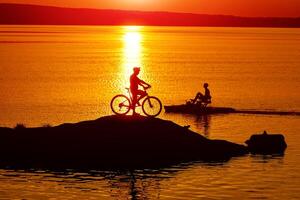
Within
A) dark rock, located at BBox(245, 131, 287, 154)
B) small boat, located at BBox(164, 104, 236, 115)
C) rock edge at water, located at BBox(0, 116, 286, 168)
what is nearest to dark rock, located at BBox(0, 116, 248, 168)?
rock edge at water, located at BBox(0, 116, 286, 168)

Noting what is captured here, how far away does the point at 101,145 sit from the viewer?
41.8 m

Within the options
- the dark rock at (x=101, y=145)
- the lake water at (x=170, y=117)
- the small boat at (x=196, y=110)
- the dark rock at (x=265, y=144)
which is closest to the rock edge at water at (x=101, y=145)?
the dark rock at (x=101, y=145)

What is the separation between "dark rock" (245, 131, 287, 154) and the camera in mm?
45688

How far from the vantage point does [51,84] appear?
11219 centimetres

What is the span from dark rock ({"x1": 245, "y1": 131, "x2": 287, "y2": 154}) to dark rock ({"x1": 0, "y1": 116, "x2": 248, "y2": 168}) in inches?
186

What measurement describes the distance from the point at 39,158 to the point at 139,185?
22.9ft

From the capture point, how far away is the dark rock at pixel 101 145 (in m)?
41.5

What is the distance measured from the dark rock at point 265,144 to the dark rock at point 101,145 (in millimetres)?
4732

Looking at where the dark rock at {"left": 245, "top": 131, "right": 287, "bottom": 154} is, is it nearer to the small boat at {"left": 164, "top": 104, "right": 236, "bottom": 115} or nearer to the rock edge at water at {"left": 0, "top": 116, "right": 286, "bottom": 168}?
the rock edge at water at {"left": 0, "top": 116, "right": 286, "bottom": 168}

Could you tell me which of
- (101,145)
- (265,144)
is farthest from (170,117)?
(101,145)

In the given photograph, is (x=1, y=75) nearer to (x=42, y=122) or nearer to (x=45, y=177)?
(x=42, y=122)

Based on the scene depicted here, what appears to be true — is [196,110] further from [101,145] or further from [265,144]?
[101,145]

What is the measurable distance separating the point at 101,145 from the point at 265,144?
1018 cm

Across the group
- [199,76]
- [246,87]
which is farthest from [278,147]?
[199,76]
